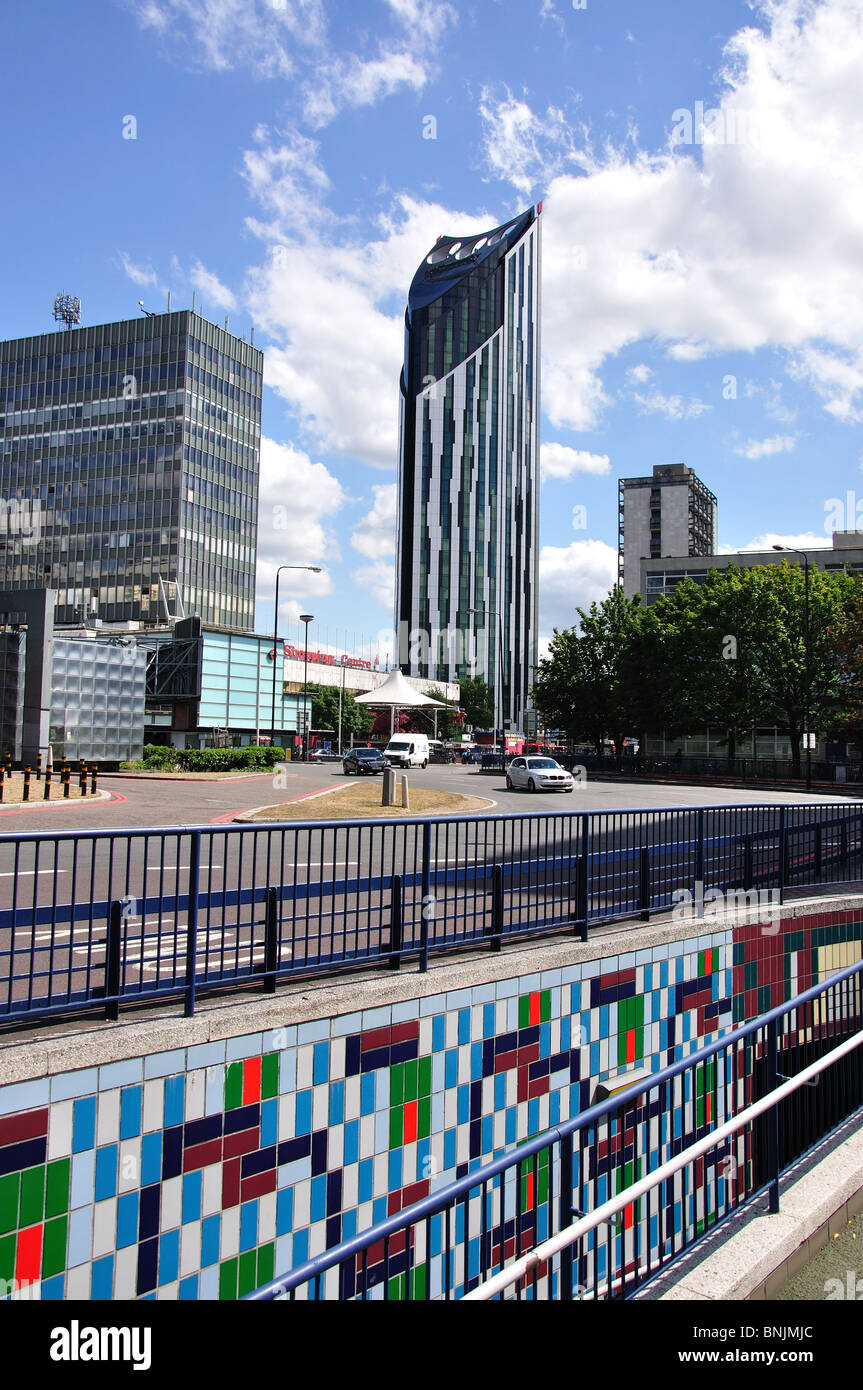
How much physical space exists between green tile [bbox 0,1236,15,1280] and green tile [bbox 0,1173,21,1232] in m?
0.05

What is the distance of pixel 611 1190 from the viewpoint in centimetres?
564

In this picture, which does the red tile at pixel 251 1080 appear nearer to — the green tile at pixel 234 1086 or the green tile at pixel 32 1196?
the green tile at pixel 234 1086

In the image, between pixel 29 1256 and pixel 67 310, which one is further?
pixel 67 310

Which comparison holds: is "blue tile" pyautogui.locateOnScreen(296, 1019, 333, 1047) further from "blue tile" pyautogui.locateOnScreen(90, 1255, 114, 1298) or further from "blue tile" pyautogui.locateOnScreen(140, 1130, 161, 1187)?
"blue tile" pyautogui.locateOnScreen(90, 1255, 114, 1298)

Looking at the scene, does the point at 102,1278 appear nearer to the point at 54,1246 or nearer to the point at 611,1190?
the point at 54,1246

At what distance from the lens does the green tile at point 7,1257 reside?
4.06m

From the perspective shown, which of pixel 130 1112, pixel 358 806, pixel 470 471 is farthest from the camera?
pixel 470 471

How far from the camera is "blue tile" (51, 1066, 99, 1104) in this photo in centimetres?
442

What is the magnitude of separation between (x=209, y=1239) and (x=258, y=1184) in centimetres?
36

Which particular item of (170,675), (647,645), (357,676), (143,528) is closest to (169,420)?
(143,528)

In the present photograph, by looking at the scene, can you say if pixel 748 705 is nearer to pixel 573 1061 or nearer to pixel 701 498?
pixel 573 1061

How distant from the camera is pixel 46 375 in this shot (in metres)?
122

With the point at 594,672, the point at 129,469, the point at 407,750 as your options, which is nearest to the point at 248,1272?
the point at 407,750

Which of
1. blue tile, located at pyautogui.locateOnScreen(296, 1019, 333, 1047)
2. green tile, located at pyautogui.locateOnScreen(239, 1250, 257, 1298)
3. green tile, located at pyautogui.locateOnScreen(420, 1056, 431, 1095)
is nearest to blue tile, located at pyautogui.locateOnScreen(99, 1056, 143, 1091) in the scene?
blue tile, located at pyautogui.locateOnScreen(296, 1019, 333, 1047)
